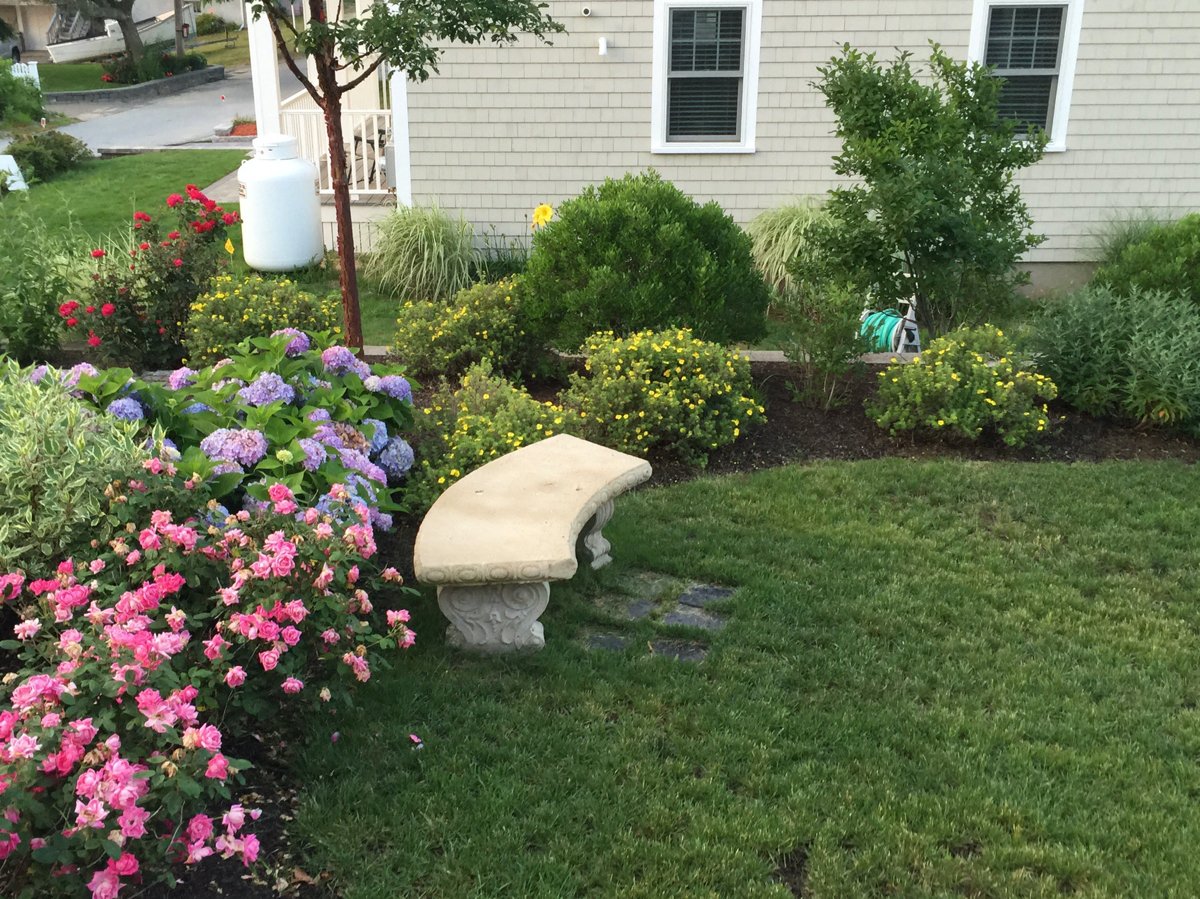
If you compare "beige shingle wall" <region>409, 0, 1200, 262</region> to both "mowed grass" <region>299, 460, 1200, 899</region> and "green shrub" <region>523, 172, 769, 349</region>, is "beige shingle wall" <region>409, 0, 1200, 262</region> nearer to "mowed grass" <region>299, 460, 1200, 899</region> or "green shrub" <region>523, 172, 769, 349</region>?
"green shrub" <region>523, 172, 769, 349</region>

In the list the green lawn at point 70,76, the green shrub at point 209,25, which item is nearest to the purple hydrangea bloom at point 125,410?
the green lawn at point 70,76

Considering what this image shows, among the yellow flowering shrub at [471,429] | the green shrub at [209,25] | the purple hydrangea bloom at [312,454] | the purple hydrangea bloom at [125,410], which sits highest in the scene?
the green shrub at [209,25]

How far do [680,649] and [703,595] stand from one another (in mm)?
447

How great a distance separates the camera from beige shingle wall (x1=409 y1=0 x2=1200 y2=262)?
9.11 m

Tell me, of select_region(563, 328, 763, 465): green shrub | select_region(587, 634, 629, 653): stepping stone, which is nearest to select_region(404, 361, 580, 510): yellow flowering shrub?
select_region(563, 328, 763, 465): green shrub

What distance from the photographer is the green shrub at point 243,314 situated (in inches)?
254

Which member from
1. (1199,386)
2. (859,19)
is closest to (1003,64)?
(859,19)

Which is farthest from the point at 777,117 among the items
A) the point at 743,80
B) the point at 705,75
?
the point at 705,75

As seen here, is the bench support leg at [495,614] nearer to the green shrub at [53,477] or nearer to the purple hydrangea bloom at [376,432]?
the purple hydrangea bloom at [376,432]

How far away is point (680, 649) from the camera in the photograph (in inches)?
155

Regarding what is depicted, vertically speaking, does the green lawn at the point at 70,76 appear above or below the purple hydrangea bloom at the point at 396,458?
above

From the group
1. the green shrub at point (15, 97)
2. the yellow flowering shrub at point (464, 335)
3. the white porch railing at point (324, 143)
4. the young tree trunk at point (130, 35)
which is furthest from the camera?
the young tree trunk at point (130, 35)

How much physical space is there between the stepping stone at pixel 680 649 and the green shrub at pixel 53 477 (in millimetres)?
1890

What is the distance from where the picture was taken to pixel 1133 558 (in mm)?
4633
